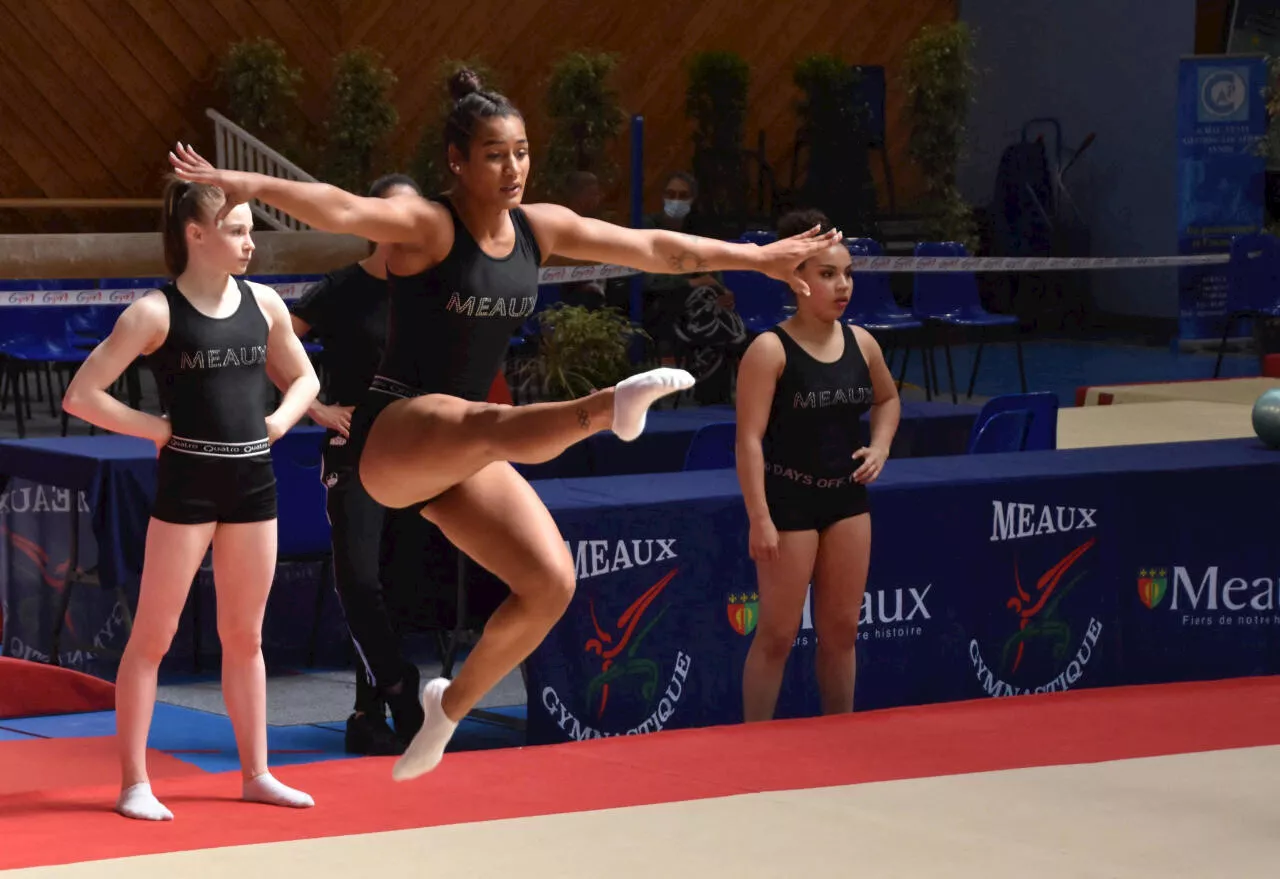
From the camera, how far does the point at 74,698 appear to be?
18.3 ft

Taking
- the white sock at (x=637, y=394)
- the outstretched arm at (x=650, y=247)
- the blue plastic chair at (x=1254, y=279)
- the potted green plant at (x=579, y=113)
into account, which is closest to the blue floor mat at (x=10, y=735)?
the outstretched arm at (x=650, y=247)

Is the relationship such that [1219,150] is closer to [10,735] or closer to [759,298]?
[759,298]

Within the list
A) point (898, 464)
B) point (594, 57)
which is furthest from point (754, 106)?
point (898, 464)

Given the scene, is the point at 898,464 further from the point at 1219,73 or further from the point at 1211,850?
the point at 1219,73

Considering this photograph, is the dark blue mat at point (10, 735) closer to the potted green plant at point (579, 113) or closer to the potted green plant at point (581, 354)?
the potted green plant at point (581, 354)

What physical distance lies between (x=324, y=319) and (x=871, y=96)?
11.0 meters

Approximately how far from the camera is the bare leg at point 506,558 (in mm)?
3527

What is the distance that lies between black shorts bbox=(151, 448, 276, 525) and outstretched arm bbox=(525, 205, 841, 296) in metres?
0.91

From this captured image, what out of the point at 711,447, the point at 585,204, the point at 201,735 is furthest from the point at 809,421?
the point at 585,204

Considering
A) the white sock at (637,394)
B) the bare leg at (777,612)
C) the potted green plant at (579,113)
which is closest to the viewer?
the white sock at (637,394)

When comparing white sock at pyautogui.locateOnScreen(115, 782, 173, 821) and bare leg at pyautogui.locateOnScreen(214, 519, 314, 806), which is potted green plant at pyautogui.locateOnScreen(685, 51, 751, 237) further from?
white sock at pyautogui.locateOnScreen(115, 782, 173, 821)

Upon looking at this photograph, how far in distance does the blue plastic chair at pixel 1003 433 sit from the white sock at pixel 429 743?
10.6 ft

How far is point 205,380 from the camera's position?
411cm

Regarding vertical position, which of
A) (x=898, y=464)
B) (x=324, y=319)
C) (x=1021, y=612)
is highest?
(x=324, y=319)
